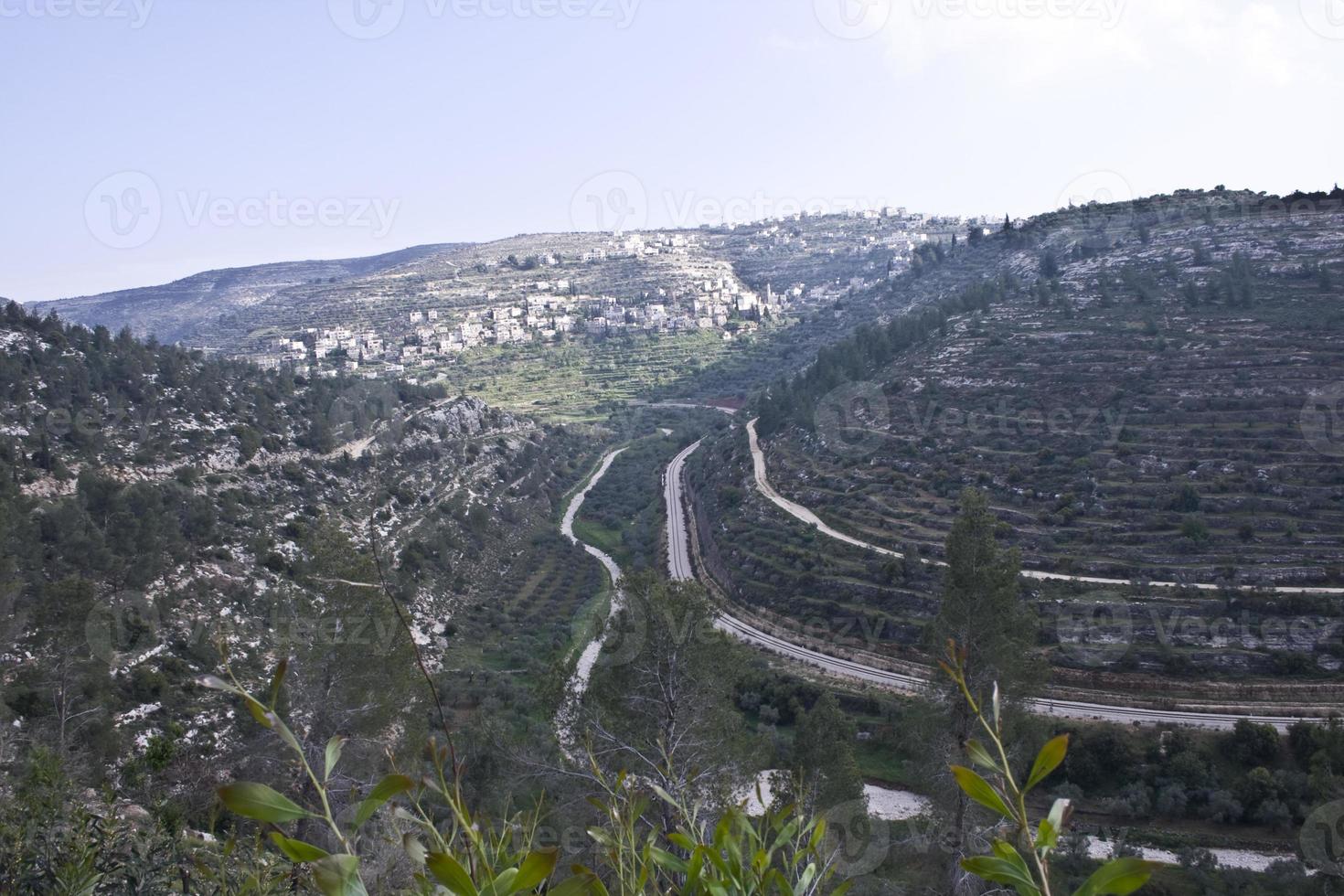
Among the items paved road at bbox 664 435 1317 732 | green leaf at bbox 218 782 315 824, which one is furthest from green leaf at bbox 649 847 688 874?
paved road at bbox 664 435 1317 732

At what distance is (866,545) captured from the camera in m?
29.2

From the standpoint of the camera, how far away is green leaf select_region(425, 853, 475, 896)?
107cm

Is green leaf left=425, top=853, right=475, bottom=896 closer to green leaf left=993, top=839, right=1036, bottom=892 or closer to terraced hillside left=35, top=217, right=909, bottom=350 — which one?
green leaf left=993, top=839, right=1036, bottom=892

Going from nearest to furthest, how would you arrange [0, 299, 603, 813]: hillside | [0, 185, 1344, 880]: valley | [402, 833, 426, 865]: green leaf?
[402, 833, 426, 865]: green leaf, [0, 299, 603, 813]: hillside, [0, 185, 1344, 880]: valley

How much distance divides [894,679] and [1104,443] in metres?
13.8

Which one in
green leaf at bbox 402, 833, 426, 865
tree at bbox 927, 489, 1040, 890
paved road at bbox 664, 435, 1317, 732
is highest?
green leaf at bbox 402, 833, 426, 865

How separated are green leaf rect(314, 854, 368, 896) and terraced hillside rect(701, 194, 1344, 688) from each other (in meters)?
24.5

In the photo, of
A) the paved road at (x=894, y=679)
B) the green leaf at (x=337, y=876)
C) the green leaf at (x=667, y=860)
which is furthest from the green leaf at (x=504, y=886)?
the paved road at (x=894, y=679)

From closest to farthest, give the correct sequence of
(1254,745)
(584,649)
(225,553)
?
1. (1254,745)
2. (225,553)
3. (584,649)

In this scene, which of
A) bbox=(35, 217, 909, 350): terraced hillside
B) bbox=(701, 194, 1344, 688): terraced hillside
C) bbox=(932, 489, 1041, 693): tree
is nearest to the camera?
bbox=(932, 489, 1041, 693): tree

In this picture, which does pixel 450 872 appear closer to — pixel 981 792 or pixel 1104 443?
pixel 981 792

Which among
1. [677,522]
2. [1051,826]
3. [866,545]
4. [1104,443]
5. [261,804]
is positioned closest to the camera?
[261,804]

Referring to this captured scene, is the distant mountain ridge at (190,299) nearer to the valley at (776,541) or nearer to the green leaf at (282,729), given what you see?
the valley at (776,541)

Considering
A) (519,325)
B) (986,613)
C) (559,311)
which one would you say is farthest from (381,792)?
(559,311)
